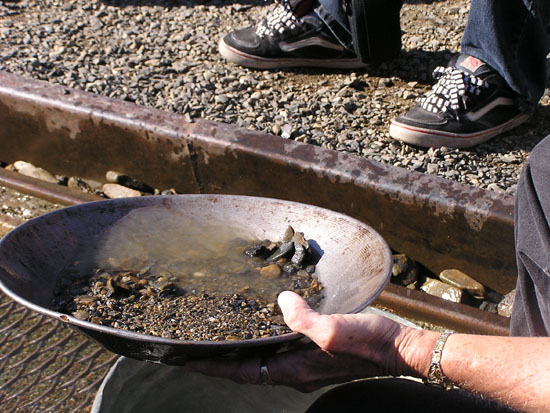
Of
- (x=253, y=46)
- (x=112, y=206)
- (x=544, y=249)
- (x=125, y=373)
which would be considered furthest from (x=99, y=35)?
(x=544, y=249)

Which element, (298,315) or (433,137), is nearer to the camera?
(298,315)

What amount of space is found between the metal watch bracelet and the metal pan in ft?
0.57

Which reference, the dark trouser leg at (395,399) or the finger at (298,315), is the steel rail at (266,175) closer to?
the dark trouser leg at (395,399)

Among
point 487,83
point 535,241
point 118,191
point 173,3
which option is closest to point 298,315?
point 535,241

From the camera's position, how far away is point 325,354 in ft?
5.05

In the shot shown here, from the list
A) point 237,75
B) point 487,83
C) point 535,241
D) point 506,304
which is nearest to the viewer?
point 535,241

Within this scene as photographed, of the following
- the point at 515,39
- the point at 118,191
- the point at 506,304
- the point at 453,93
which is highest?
the point at 515,39

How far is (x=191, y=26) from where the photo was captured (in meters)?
4.36

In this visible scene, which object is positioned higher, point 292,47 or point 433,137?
point 292,47

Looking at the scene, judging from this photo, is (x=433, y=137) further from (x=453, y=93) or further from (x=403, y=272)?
(x=403, y=272)

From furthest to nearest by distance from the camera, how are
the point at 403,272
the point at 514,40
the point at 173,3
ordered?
the point at 173,3
the point at 514,40
the point at 403,272

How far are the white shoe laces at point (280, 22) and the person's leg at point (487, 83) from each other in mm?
980

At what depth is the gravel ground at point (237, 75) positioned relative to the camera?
10.1 ft

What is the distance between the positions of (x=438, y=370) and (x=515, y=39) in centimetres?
198
